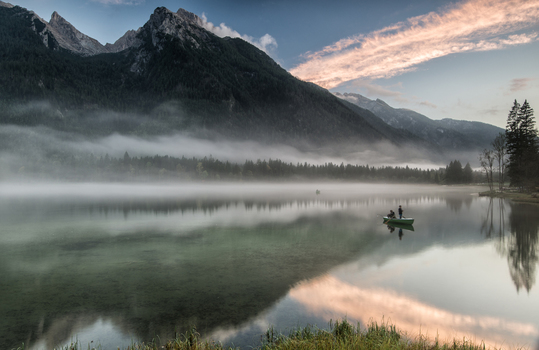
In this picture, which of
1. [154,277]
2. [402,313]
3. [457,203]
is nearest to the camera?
[402,313]

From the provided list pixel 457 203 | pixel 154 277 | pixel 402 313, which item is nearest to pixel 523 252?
pixel 402 313

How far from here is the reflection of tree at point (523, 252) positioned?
1938cm

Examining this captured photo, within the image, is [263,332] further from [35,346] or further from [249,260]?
[249,260]

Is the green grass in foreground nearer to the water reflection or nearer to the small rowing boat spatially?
the water reflection

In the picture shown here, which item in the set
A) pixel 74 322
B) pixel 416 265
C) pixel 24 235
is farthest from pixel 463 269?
pixel 24 235

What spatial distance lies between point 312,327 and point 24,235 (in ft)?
127

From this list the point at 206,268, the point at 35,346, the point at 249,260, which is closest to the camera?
the point at 35,346

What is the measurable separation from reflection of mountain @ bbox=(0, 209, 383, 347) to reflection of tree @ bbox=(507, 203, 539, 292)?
11120mm

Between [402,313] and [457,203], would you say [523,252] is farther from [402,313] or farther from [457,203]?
[457,203]

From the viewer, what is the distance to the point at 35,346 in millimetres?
11242

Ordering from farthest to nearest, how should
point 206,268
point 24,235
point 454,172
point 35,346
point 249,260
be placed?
point 454,172 → point 24,235 → point 249,260 → point 206,268 → point 35,346

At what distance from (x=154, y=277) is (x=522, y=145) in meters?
96.5

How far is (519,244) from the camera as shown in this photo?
2869 cm

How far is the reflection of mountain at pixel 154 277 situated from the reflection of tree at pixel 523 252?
1112 cm
